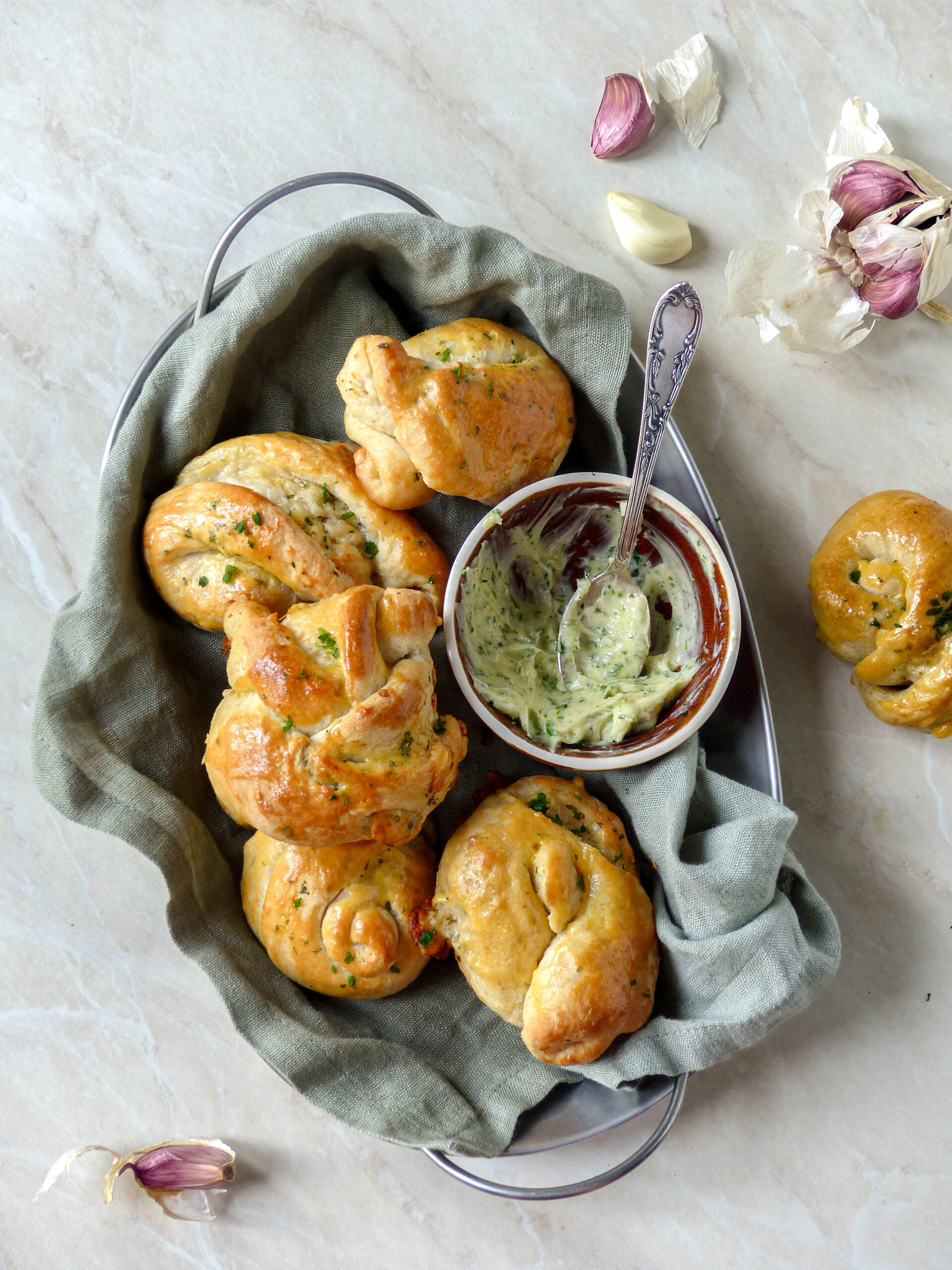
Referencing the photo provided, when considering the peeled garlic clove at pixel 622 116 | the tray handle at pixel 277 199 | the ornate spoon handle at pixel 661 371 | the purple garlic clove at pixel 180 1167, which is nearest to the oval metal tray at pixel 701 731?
the tray handle at pixel 277 199

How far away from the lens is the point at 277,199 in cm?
274

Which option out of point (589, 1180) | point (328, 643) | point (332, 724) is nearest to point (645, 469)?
point (328, 643)

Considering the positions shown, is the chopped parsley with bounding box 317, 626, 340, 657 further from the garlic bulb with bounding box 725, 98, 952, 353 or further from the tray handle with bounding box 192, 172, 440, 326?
the garlic bulb with bounding box 725, 98, 952, 353

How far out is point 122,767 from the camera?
98.5 inches

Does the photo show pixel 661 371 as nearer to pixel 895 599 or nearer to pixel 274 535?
pixel 895 599

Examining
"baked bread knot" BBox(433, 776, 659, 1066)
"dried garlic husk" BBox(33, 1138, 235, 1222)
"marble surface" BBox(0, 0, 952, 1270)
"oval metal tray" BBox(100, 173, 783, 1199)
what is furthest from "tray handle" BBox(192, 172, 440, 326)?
"dried garlic husk" BBox(33, 1138, 235, 1222)

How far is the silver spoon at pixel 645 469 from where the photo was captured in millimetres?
2568

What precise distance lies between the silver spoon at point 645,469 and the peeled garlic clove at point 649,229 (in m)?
0.44

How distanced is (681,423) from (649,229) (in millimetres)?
625

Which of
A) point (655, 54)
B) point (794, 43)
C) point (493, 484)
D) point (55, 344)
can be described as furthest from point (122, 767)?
point (794, 43)

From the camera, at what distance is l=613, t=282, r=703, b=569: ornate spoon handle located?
8.41 feet

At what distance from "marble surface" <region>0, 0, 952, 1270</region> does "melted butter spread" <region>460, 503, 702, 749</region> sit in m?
0.43

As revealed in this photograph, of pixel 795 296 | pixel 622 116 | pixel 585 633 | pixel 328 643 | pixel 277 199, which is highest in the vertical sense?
pixel 277 199

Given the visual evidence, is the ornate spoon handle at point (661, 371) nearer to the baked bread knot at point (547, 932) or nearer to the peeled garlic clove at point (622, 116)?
the peeled garlic clove at point (622, 116)
